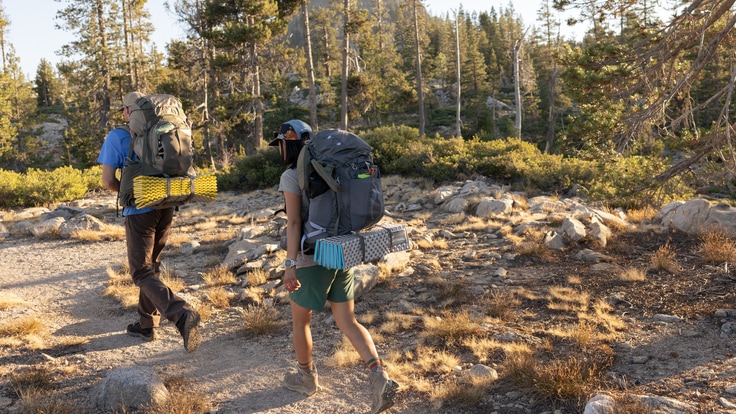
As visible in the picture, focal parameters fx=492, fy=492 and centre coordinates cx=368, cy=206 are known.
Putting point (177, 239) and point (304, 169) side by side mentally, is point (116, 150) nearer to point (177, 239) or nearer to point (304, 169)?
point (304, 169)

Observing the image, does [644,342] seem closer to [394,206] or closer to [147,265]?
[147,265]

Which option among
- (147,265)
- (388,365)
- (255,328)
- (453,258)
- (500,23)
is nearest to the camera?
(388,365)

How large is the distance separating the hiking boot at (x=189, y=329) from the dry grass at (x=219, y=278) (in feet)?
8.10

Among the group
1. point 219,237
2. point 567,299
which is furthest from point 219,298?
point 567,299

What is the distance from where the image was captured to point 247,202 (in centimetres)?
1409

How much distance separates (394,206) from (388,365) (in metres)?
7.95

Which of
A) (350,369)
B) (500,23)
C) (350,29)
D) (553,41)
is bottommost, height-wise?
(350,369)

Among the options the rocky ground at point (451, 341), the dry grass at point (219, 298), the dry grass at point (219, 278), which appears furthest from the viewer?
the dry grass at point (219, 278)

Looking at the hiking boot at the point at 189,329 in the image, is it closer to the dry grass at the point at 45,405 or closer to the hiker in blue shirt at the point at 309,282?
the dry grass at the point at 45,405

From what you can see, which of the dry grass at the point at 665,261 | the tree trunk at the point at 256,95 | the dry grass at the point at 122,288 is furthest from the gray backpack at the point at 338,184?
the tree trunk at the point at 256,95

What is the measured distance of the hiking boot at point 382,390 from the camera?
10.3 feet

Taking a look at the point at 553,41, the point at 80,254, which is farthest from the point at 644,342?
the point at 553,41

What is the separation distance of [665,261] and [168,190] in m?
5.82

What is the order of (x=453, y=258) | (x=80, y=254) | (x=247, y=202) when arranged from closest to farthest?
(x=453, y=258)
(x=80, y=254)
(x=247, y=202)
